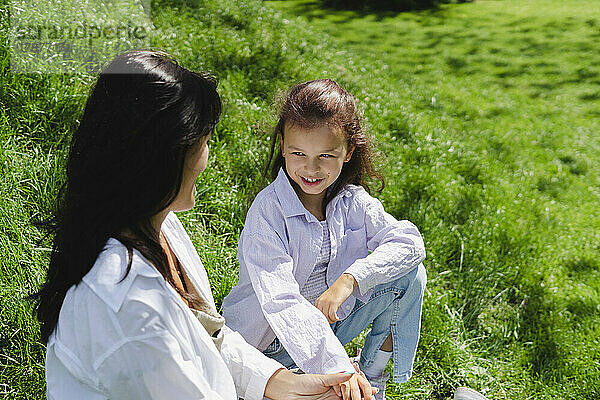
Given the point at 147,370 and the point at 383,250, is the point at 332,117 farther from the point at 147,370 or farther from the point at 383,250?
the point at 147,370

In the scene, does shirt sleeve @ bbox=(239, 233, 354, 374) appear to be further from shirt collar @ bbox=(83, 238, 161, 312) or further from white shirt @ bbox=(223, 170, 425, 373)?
shirt collar @ bbox=(83, 238, 161, 312)

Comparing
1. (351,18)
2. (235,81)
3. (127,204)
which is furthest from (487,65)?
(127,204)

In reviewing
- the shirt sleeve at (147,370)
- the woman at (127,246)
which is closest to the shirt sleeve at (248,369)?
the woman at (127,246)

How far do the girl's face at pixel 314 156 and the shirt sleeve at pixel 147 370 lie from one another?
113 cm

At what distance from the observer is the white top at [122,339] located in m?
1.42

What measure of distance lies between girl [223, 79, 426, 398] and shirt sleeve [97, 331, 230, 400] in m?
0.76

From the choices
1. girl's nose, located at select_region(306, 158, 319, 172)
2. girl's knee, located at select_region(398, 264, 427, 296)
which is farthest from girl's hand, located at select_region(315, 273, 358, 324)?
girl's nose, located at select_region(306, 158, 319, 172)

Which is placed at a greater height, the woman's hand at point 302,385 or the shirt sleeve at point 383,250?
the shirt sleeve at point 383,250

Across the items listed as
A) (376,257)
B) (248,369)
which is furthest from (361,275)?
(248,369)

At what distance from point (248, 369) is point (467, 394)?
4.39 feet

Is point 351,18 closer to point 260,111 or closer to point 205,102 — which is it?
point 260,111

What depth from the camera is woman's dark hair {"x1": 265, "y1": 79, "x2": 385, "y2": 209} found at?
2473 mm

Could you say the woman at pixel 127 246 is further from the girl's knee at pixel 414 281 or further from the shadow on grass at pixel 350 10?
the shadow on grass at pixel 350 10

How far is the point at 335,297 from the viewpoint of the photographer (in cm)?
231
